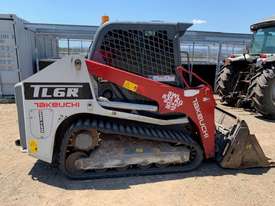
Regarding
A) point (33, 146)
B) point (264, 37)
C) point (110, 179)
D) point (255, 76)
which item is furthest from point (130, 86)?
point (264, 37)

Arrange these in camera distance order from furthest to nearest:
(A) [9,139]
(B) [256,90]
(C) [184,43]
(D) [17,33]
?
(C) [184,43] < (D) [17,33] < (B) [256,90] < (A) [9,139]

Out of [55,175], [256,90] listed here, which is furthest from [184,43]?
[55,175]

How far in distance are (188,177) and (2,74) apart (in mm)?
7809

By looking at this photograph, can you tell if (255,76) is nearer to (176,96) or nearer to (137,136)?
(176,96)

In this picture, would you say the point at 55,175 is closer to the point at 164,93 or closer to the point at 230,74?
the point at 164,93

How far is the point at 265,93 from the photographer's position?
20.7 ft

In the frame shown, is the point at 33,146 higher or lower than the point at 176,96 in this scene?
lower

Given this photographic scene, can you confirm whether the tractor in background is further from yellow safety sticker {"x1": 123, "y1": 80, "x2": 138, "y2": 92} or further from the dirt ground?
yellow safety sticker {"x1": 123, "y1": 80, "x2": 138, "y2": 92}

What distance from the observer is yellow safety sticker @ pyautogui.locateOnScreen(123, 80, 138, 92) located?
10.9 feet

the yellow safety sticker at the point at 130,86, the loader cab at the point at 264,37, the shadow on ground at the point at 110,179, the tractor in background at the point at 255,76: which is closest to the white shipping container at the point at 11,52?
the shadow on ground at the point at 110,179

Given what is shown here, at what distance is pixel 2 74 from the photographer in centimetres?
906

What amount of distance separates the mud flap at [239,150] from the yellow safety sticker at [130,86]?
1446 millimetres

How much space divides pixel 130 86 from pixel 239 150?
1.66 meters

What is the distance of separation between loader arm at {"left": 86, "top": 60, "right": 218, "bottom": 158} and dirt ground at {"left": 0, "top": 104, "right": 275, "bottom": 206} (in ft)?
1.64
